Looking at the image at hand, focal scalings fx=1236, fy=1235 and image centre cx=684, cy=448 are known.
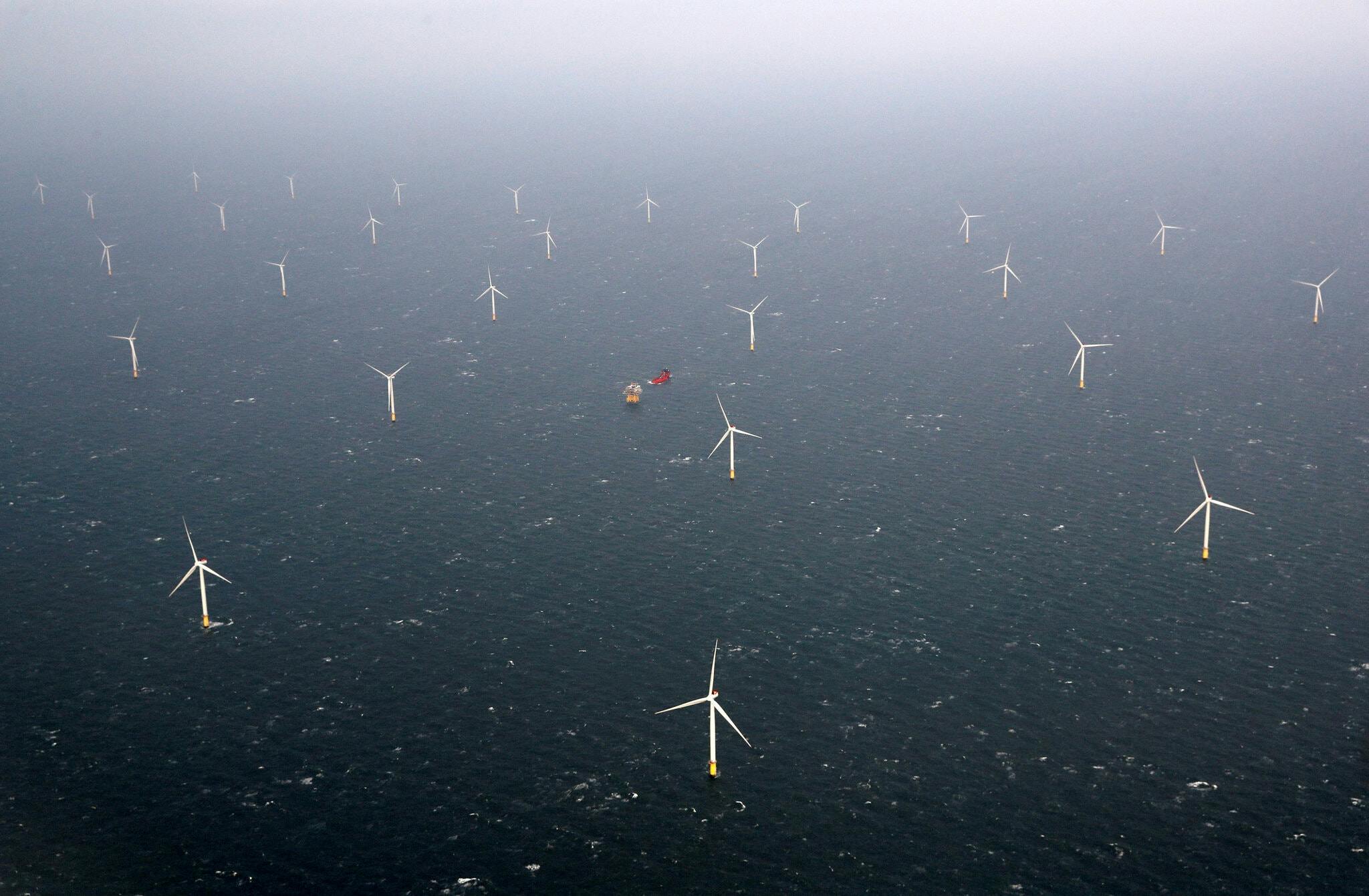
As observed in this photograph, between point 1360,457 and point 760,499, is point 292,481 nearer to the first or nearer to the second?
point 760,499

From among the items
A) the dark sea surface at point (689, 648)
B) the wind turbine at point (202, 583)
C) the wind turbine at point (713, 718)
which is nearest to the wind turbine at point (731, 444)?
the dark sea surface at point (689, 648)

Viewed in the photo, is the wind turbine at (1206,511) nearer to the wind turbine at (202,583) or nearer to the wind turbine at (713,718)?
the wind turbine at (713,718)

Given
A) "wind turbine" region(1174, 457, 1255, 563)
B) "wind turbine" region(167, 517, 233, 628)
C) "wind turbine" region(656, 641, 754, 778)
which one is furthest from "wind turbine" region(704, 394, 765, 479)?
"wind turbine" region(167, 517, 233, 628)

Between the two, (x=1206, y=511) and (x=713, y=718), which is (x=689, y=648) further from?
(x=1206, y=511)

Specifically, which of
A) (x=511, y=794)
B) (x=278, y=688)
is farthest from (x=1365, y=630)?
(x=278, y=688)

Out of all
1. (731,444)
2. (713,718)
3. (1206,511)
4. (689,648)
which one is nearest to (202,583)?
(689,648)

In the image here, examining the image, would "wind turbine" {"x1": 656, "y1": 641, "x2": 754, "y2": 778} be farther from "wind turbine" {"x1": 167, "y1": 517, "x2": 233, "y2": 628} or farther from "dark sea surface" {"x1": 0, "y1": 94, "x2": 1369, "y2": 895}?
"wind turbine" {"x1": 167, "y1": 517, "x2": 233, "y2": 628}

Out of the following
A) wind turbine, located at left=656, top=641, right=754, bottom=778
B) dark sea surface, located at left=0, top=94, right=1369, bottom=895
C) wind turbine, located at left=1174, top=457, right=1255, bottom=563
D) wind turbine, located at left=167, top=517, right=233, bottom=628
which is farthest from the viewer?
wind turbine, located at left=1174, top=457, right=1255, bottom=563
